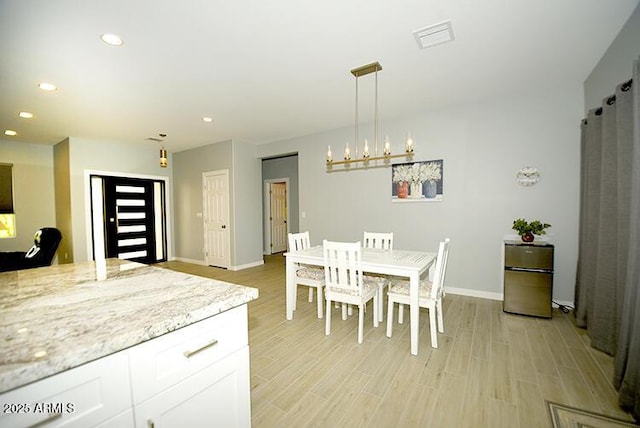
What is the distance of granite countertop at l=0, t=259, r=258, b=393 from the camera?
0.68m

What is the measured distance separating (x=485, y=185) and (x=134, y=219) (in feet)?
23.3

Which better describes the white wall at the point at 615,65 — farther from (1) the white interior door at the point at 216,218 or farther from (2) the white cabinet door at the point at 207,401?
(1) the white interior door at the point at 216,218

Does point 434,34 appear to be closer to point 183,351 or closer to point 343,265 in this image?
point 343,265

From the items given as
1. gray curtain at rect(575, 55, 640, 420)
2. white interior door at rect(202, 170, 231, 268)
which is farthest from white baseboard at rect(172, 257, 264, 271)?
gray curtain at rect(575, 55, 640, 420)

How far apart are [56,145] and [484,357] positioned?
8.20 meters

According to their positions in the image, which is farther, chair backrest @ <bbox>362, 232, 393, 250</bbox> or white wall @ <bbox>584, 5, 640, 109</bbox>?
chair backrest @ <bbox>362, 232, 393, 250</bbox>

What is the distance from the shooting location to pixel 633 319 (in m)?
1.69

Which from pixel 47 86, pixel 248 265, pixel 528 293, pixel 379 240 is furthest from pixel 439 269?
pixel 47 86

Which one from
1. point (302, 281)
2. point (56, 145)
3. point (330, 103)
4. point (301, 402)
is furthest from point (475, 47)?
point (56, 145)

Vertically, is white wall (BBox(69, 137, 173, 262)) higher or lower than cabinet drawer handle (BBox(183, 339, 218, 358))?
higher

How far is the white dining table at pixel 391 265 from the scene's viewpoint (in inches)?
91.6

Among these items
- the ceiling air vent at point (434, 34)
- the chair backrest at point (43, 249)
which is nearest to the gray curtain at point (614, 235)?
the ceiling air vent at point (434, 34)

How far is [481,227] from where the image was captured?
3.65 m

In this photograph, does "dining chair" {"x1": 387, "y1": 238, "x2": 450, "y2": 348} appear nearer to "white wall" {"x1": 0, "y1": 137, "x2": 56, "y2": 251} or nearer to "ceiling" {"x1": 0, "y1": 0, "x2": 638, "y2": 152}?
"ceiling" {"x1": 0, "y1": 0, "x2": 638, "y2": 152}
